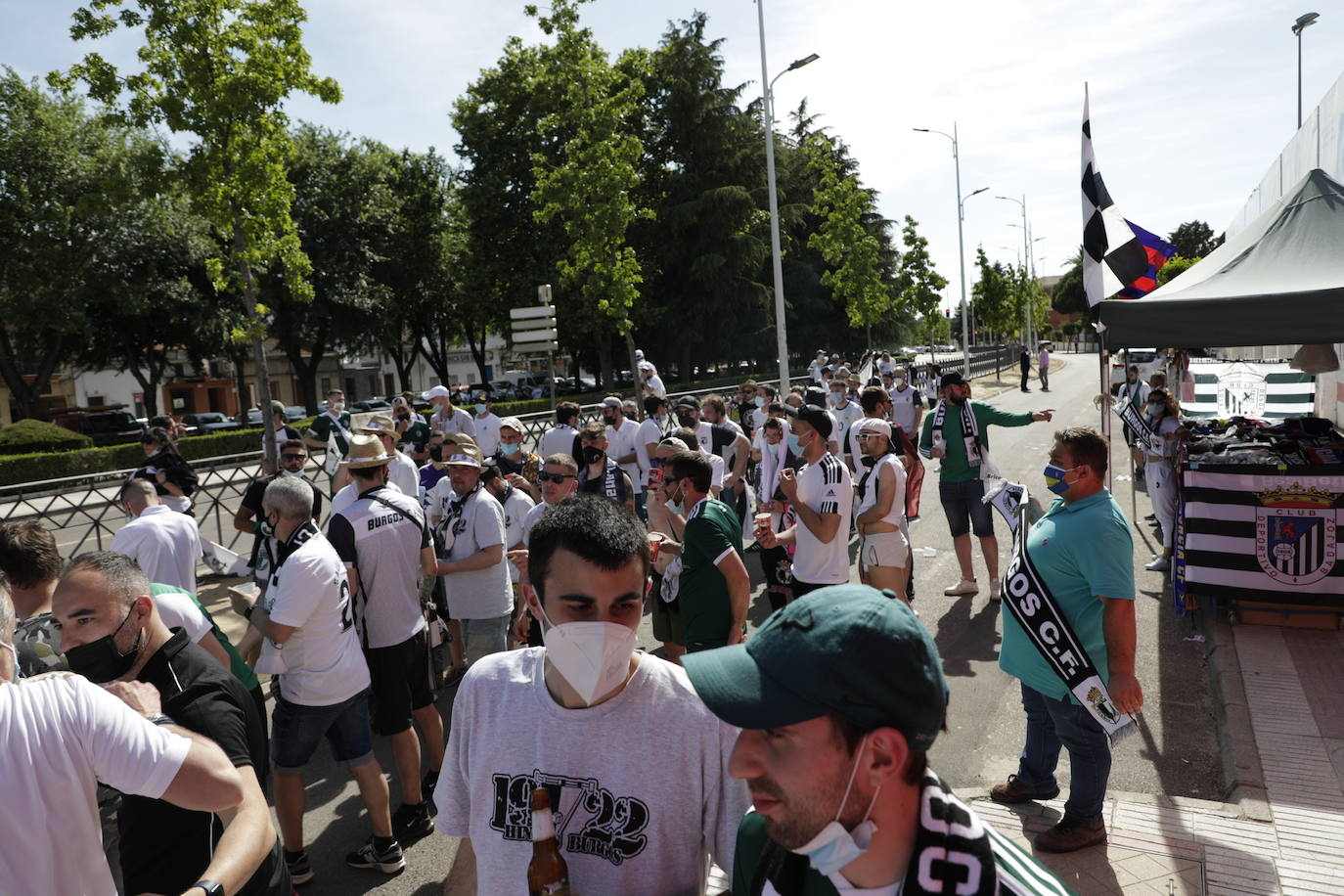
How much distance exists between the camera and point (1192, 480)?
697 centimetres

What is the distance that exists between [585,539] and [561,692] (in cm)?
36

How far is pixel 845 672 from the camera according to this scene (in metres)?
1.28

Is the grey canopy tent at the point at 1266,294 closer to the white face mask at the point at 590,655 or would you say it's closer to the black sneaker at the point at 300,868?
the white face mask at the point at 590,655

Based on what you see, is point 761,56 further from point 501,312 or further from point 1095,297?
point 501,312

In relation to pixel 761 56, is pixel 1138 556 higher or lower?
lower

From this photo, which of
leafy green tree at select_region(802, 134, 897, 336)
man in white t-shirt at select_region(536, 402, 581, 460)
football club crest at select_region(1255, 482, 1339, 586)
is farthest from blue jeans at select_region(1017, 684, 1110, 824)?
leafy green tree at select_region(802, 134, 897, 336)

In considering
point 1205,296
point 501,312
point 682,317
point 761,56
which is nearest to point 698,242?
point 682,317

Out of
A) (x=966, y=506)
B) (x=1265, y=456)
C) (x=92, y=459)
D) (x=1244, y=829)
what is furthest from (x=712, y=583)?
(x=92, y=459)

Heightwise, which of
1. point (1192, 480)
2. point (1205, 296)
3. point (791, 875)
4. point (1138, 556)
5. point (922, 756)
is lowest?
point (1138, 556)

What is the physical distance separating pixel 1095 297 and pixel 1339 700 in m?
3.19

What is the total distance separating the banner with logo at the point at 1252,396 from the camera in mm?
13812

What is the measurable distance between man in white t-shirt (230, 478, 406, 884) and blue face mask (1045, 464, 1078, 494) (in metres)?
3.38

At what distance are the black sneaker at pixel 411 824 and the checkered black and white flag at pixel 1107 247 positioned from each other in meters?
5.98

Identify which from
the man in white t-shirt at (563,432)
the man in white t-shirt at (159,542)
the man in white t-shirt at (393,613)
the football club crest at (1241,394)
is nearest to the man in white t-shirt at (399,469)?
the man in white t-shirt at (563,432)
